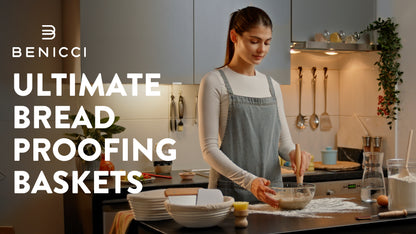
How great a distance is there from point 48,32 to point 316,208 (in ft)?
7.04

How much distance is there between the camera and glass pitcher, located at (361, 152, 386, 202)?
2.20 m

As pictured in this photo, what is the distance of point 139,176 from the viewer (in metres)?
3.21

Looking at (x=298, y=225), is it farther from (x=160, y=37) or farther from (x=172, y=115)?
(x=172, y=115)

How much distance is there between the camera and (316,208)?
212 centimetres

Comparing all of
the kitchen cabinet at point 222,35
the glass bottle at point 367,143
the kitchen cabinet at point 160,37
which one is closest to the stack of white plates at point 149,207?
the kitchen cabinet at point 160,37

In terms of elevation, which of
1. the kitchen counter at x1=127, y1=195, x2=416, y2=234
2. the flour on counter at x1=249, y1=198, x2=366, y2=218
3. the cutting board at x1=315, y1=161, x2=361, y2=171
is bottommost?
the kitchen counter at x1=127, y1=195, x2=416, y2=234

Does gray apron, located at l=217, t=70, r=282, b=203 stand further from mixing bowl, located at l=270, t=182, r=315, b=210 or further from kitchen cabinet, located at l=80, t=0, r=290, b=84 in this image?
kitchen cabinet, located at l=80, t=0, r=290, b=84

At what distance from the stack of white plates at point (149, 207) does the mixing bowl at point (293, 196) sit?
41 cm

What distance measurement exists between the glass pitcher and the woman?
299 mm

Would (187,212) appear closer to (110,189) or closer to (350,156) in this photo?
(110,189)

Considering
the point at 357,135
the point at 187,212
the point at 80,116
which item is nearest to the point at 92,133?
the point at 80,116

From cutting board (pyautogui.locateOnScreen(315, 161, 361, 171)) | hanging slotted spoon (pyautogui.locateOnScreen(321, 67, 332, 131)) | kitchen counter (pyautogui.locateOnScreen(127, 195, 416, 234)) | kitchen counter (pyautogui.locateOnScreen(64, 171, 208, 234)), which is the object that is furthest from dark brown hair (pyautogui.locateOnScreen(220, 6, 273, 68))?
hanging slotted spoon (pyautogui.locateOnScreen(321, 67, 332, 131))

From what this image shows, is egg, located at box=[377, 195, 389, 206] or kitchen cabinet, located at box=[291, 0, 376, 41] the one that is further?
kitchen cabinet, located at box=[291, 0, 376, 41]

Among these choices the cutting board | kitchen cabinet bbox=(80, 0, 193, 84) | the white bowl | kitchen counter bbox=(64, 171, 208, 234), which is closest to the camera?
the white bowl
